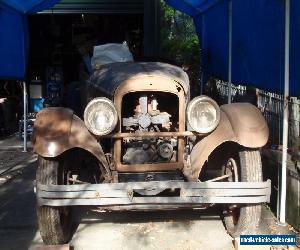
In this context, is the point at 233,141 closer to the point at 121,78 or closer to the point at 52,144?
the point at 121,78

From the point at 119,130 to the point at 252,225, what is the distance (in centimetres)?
158

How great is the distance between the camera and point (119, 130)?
176 inches

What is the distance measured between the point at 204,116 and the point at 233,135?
36 centimetres

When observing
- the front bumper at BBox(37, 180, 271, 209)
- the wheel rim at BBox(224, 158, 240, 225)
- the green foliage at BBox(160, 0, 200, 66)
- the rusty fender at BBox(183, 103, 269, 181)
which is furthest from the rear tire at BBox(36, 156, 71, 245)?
the green foliage at BBox(160, 0, 200, 66)

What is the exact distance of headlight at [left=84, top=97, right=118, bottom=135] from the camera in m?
4.19

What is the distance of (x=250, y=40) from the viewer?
20.7ft

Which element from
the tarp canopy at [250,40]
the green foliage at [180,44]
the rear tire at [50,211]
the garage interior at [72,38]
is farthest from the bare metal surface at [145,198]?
the garage interior at [72,38]

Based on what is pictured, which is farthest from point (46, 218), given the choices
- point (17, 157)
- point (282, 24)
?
point (17, 157)

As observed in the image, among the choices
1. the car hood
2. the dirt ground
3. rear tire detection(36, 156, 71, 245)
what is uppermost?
the car hood

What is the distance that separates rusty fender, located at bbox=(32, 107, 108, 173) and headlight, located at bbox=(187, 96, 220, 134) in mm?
929

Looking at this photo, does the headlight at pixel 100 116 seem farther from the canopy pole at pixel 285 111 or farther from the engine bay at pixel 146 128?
the canopy pole at pixel 285 111

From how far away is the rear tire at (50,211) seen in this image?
4246 mm

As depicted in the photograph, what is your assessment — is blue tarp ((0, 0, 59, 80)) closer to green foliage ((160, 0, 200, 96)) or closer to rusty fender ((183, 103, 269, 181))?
green foliage ((160, 0, 200, 96))

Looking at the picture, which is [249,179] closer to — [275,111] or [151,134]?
[151,134]
